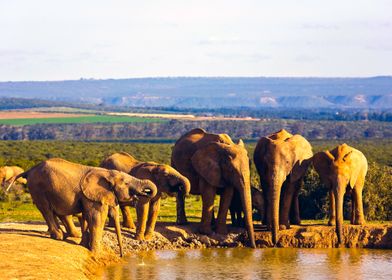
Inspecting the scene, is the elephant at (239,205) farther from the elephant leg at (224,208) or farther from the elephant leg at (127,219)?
the elephant leg at (127,219)

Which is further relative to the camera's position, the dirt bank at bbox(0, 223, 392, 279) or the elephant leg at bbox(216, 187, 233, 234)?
the elephant leg at bbox(216, 187, 233, 234)

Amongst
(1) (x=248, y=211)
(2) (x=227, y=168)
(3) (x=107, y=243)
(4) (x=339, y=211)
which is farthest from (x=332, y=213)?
(3) (x=107, y=243)

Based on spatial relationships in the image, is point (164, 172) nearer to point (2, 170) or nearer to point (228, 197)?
point (228, 197)

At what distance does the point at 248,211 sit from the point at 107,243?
4757mm

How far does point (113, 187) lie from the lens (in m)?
27.6

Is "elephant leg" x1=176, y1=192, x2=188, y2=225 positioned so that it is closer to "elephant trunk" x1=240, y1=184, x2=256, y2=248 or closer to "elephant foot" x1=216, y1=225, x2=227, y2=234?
"elephant foot" x1=216, y1=225, x2=227, y2=234

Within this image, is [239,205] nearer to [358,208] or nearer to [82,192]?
[358,208]

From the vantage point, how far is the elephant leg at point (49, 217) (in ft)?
89.9

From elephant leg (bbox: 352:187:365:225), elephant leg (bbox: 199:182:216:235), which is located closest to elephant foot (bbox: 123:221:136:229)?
elephant leg (bbox: 199:182:216:235)

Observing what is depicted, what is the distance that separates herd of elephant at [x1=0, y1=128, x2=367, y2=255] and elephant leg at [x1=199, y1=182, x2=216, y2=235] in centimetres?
3

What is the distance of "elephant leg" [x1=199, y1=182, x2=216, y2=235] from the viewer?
32000mm

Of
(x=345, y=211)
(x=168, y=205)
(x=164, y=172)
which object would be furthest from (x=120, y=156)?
(x=168, y=205)

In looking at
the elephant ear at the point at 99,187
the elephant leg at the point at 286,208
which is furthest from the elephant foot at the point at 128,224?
the elephant leg at the point at 286,208

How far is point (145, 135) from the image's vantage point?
625ft
